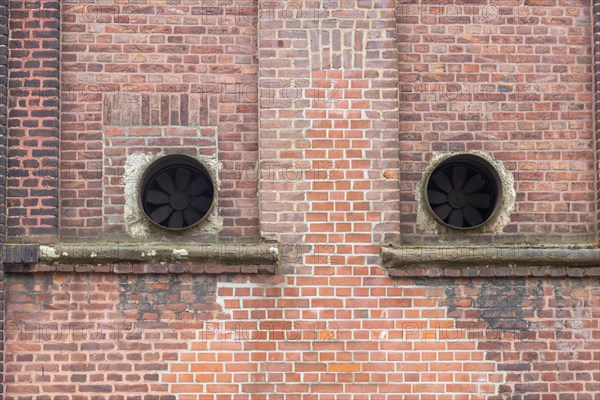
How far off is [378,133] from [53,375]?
9.39ft

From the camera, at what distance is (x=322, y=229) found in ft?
24.0

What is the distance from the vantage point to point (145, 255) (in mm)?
7211

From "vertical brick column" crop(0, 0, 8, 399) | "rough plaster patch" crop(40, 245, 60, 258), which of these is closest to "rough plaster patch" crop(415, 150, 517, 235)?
"rough plaster patch" crop(40, 245, 60, 258)

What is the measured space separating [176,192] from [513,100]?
2.62 meters

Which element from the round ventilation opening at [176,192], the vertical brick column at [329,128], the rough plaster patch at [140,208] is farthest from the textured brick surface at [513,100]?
the round ventilation opening at [176,192]

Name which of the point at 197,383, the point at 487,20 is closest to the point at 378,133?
the point at 487,20

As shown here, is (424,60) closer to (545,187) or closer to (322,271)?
→ (545,187)

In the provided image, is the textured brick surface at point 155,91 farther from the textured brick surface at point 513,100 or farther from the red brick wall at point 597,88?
the red brick wall at point 597,88

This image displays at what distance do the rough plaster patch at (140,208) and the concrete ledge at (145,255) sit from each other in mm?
208

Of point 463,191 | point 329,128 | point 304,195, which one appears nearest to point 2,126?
point 304,195

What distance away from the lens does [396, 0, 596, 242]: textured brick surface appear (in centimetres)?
759

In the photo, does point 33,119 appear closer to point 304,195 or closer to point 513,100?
point 304,195

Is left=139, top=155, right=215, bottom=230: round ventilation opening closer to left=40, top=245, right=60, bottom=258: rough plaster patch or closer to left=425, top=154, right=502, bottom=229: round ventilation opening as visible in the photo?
left=40, top=245, right=60, bottom=258: rough plaster patch

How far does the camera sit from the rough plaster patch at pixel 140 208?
7.45 meters
